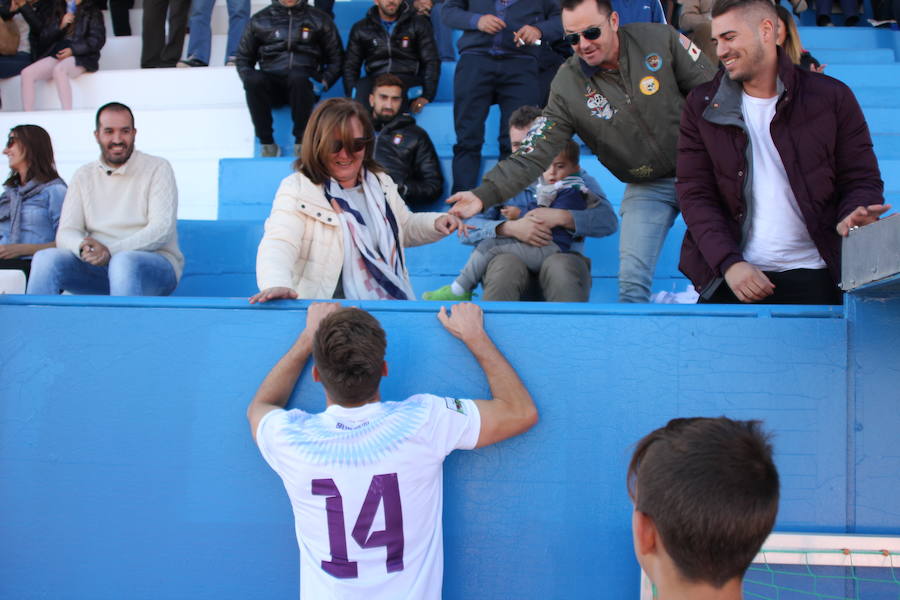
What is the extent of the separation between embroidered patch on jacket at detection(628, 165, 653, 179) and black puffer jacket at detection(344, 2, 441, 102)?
3078mm

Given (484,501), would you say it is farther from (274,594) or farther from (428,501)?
(274,594)

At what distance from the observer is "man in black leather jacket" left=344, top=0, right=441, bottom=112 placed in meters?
5.99

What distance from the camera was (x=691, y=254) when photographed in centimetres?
285

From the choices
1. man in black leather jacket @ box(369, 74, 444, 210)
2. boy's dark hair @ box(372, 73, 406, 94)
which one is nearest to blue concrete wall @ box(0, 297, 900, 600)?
man in black leather jacket @ box(369, 74, 444, 210)

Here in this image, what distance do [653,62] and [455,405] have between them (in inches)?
62.2

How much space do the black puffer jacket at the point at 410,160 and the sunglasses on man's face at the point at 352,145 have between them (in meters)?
2.04

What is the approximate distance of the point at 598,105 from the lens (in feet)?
10.6

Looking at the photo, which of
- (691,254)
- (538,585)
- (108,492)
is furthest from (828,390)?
(108,492)

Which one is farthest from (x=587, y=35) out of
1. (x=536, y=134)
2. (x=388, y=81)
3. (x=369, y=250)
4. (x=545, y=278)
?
(x=388, y=81)

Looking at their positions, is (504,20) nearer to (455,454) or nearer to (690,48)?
(690,48)

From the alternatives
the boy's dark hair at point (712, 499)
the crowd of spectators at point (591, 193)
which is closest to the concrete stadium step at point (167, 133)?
the crowd of spectators at point (591, 193)

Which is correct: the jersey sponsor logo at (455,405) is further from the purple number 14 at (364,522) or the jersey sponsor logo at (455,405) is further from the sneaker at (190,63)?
the sneaker at (190,63)

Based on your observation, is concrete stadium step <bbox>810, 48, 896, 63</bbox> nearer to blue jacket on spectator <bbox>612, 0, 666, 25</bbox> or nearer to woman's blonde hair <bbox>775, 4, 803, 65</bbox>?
blue jacket on spectator <bbox>612, 0, 666, 25</bbox>

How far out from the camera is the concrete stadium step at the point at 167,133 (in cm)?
646
